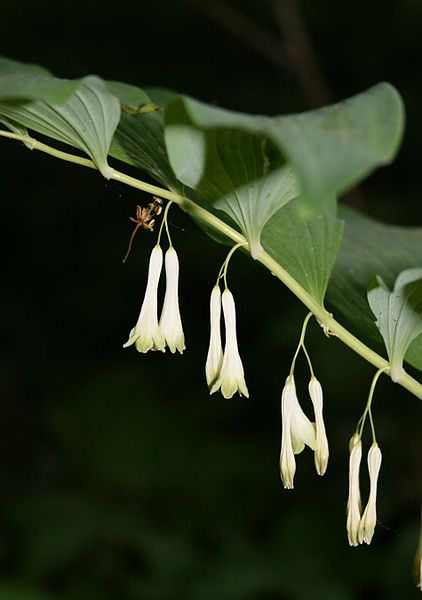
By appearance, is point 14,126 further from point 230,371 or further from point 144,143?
point 230,371

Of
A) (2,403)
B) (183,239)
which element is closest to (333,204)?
(183,239)

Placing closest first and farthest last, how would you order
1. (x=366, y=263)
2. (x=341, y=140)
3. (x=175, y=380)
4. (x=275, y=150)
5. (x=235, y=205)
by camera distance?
(x=341, y=140)
(x=275, y=150)
(x=235, y=205)
(x=366, y=263)
(x=175, y=380)

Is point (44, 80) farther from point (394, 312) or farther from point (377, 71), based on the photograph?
point (377, 71)

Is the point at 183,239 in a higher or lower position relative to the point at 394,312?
higher

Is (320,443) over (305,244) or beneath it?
beneath

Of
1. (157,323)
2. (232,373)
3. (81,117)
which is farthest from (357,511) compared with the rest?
(81,117)

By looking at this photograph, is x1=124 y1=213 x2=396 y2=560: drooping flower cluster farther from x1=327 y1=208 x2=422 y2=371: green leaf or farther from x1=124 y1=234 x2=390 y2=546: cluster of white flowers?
x1=327 y1=208 x2=422 y2=371: green leaf

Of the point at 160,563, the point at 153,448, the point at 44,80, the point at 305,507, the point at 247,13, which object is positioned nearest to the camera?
the point at 44,80
